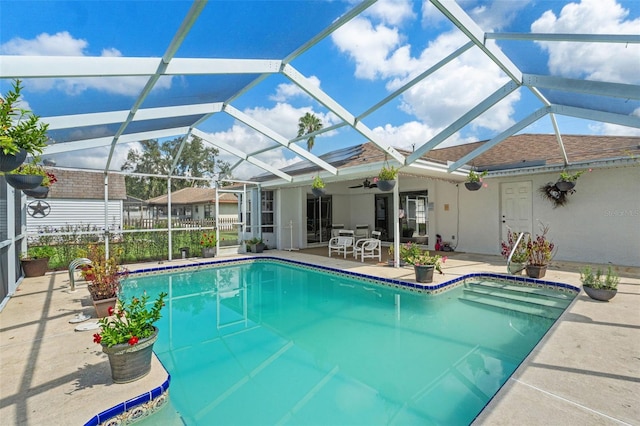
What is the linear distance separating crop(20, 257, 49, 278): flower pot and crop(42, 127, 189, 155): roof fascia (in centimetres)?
286

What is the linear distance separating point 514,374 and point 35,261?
10.2m

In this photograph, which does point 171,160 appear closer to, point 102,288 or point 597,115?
point 102,288

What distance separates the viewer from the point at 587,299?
5188mm

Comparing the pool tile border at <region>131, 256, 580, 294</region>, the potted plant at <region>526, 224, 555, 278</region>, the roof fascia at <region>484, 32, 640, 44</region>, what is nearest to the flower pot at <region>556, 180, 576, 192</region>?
the potted plant at <region>526, 224, 555, 278</region>

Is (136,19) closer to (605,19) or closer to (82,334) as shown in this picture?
(82,334)

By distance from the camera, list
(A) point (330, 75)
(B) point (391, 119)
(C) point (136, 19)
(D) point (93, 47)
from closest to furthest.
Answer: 1. (C) point (136, 19)
2. (D) point (93, 47)
3. (A) point (330, 75)
4. (B) point (391, 119)

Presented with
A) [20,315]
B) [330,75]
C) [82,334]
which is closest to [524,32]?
[330,75]

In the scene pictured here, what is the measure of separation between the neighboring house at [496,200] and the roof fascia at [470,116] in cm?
105

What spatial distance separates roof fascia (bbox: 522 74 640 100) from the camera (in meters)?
3.96

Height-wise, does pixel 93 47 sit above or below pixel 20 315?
above

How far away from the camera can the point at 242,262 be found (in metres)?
10.5

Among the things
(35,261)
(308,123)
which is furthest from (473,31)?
(308,123)

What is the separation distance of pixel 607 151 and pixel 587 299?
5.20 meters

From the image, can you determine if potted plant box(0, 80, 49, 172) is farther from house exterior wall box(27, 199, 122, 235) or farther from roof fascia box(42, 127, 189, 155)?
house exterior wall box(27, 199, 122, 235)
